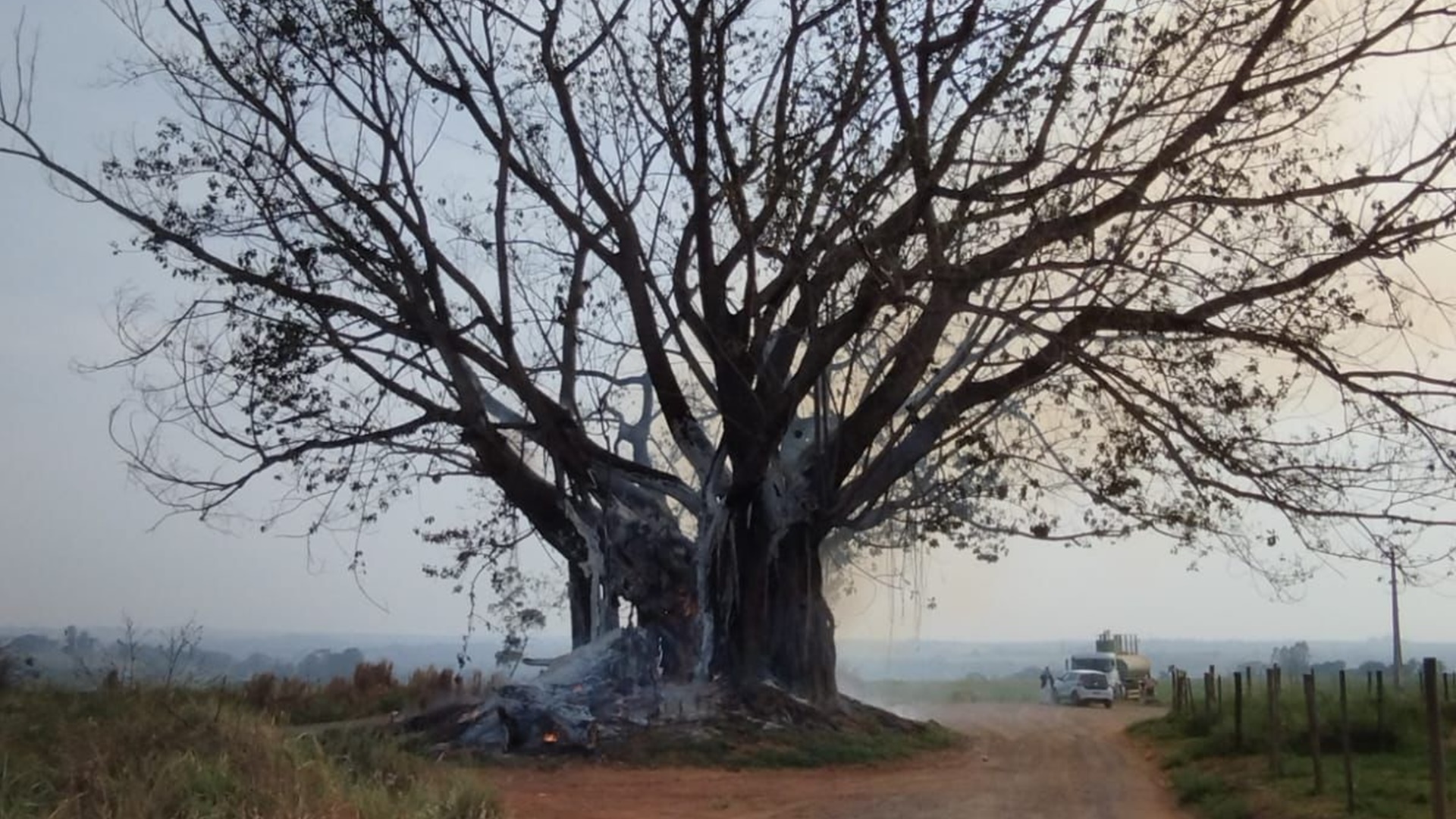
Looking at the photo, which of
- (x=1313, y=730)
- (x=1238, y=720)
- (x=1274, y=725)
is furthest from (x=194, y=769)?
(x=1238, y=720)

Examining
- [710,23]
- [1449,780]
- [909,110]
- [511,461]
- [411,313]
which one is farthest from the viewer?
[511,461]

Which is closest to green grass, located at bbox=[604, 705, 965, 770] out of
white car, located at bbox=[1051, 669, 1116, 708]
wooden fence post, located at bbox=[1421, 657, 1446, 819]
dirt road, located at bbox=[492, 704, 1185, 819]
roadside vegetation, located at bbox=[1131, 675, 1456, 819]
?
dirt road, located at bbox=[492, 704, 1185, 819]

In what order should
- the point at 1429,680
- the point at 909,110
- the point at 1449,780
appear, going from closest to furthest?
the point at 1429,680 → the point at 1449,780 → the point at 909,110

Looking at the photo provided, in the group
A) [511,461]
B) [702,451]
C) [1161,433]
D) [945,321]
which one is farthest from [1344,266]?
[511,461]

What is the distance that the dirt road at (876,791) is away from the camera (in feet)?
45.4

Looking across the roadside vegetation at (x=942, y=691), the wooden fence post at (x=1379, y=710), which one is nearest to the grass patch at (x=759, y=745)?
the wooden fence post at (x=1379, y=710)

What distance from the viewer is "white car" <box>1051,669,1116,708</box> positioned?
4456 cm

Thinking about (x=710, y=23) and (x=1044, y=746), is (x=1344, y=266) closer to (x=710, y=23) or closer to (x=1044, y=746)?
(x=710, y=23)

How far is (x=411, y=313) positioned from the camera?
20844mm

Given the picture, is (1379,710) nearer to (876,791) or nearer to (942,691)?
(876,791)

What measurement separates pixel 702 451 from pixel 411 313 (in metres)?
4.16

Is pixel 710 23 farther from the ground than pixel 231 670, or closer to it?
farther from the ground

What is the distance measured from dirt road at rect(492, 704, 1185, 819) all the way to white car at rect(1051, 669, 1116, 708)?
23.1 meters

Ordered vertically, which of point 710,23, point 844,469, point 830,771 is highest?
point 710,23
